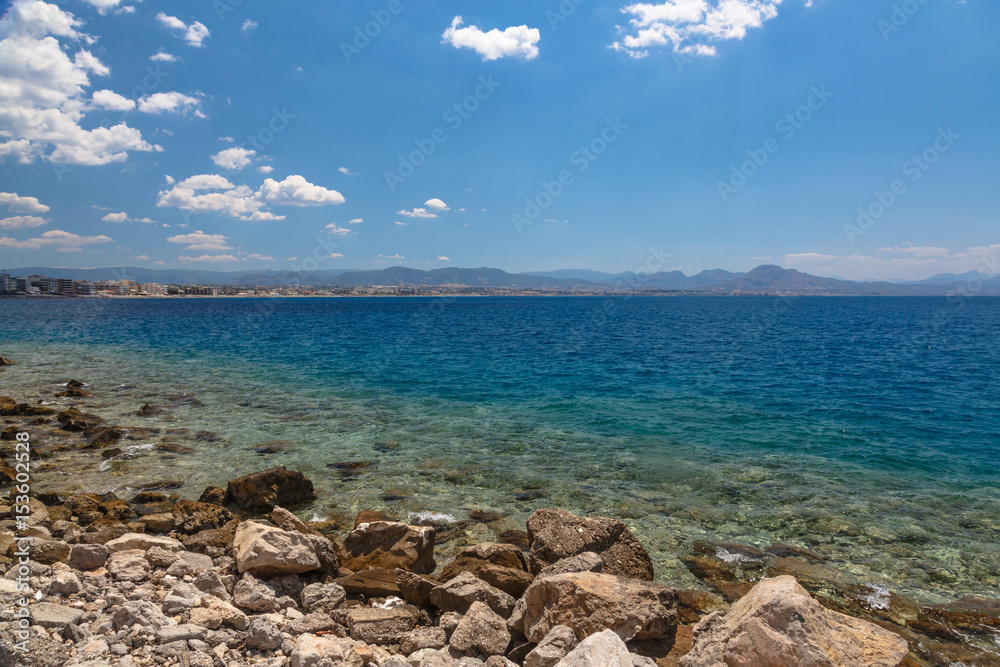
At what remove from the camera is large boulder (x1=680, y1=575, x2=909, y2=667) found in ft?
17.6

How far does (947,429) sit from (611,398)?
13751mm

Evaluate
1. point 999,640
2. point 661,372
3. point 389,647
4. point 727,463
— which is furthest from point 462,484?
point 661,372

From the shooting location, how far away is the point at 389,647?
709 cm

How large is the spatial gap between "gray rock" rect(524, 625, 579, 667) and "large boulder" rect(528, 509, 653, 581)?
238 centimetres

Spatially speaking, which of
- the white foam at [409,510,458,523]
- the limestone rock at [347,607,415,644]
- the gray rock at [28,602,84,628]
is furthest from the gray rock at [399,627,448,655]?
the white foam at [409,510,458,523]

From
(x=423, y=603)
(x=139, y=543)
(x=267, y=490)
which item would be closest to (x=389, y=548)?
(x=423, y=603)

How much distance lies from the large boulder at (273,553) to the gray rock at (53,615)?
86.1 inches

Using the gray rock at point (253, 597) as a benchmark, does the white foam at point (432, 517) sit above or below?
below

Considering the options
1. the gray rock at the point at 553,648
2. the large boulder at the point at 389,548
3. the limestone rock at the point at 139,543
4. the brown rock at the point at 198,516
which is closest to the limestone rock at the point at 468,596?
the gray rock at the point at 553,648

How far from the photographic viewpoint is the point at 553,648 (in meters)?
6.12

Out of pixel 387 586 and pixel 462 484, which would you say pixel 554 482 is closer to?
pixel 462 484

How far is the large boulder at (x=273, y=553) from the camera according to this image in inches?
321

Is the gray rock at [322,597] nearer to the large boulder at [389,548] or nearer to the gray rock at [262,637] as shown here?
the gray rock at [262,637]

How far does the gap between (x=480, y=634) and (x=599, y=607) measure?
5.51ft
